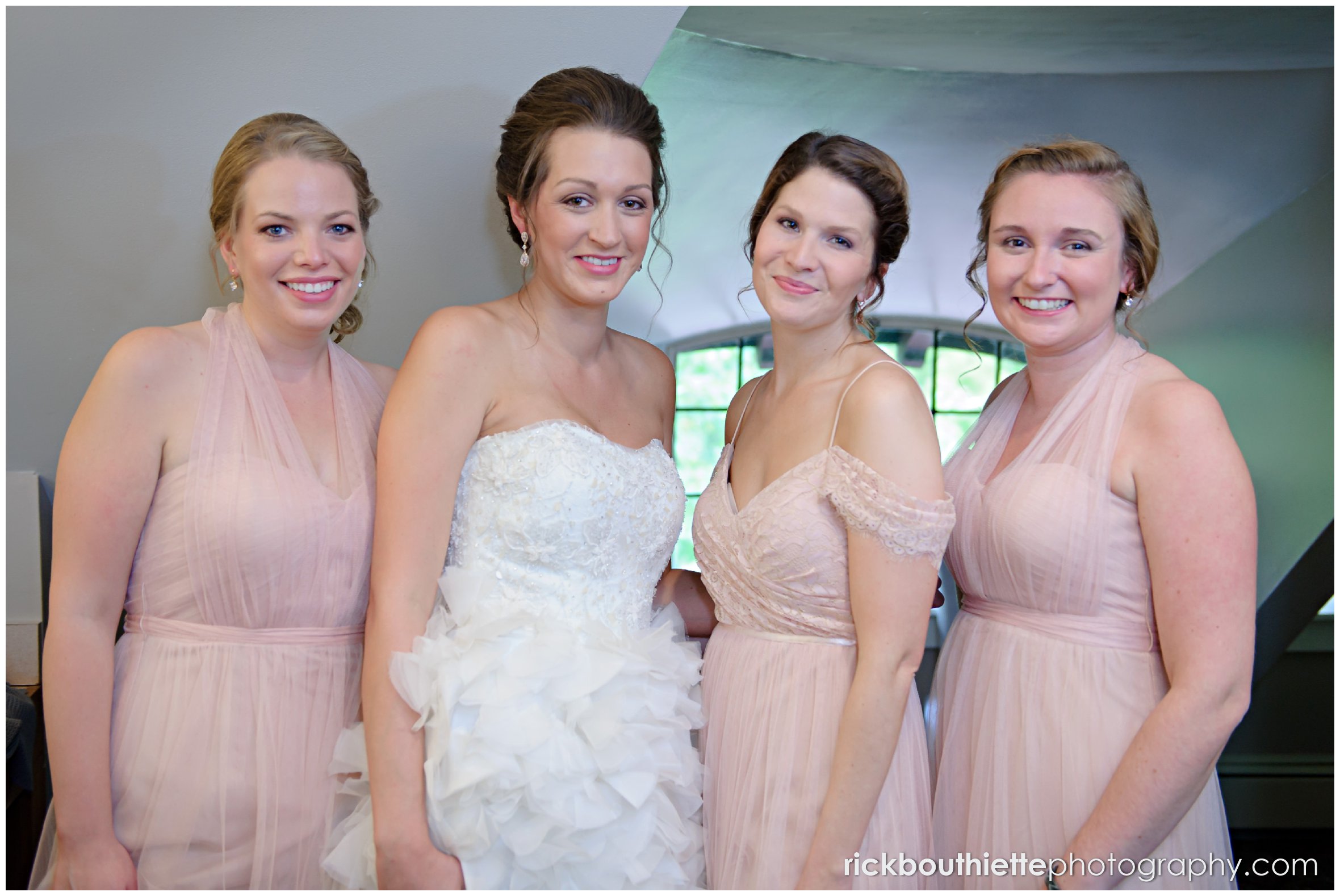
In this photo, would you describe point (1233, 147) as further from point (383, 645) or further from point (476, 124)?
point (383, 645)

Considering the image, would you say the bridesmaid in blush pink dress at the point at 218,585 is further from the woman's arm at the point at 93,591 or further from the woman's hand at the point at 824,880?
the woman's hand at the point at 824,880

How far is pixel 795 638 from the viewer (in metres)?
1.84

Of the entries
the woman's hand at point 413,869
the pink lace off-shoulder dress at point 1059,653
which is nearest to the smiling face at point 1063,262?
the pink lace off-shoulder dress at point 1059,653

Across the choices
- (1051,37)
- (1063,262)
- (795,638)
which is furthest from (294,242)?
(1051,37)

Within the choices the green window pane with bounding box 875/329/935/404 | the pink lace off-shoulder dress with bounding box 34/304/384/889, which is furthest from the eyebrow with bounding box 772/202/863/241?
the green window pane with bounding box 875/329/935/404

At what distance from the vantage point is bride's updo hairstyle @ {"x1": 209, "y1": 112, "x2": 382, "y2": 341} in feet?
6.06

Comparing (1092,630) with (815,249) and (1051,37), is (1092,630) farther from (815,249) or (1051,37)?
(1051,37)

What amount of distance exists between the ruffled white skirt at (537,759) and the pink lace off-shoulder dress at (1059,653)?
0.55 metres

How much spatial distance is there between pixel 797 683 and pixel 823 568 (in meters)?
0.21

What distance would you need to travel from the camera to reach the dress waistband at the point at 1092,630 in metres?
1.79

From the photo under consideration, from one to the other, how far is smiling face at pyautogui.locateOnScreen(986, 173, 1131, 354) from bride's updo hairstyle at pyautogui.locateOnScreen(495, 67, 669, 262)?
690 mm

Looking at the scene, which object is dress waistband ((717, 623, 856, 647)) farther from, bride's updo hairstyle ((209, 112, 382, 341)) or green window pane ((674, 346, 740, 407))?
green window pane ((674, 346, 740, 407))

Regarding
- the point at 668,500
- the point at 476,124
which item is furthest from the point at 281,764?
the point at 476,124

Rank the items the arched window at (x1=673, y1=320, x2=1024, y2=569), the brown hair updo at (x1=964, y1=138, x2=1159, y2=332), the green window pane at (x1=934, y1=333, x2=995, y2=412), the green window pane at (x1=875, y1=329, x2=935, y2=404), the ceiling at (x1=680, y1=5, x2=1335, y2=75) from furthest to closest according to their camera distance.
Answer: the green window pane at (x1=934, y1=333, x2=995, y2=412) → the green window pane at (x1=875, y1=329, x2=935, y2=404) → the arched window at (x1=673, y1=320, x2=1024, y2=569) → the ceiling at (x1=680, y1=5, x2=1335, y2=75) → the brown hair updo at (x1=964, y1=138, x2=1159, y2=332)
